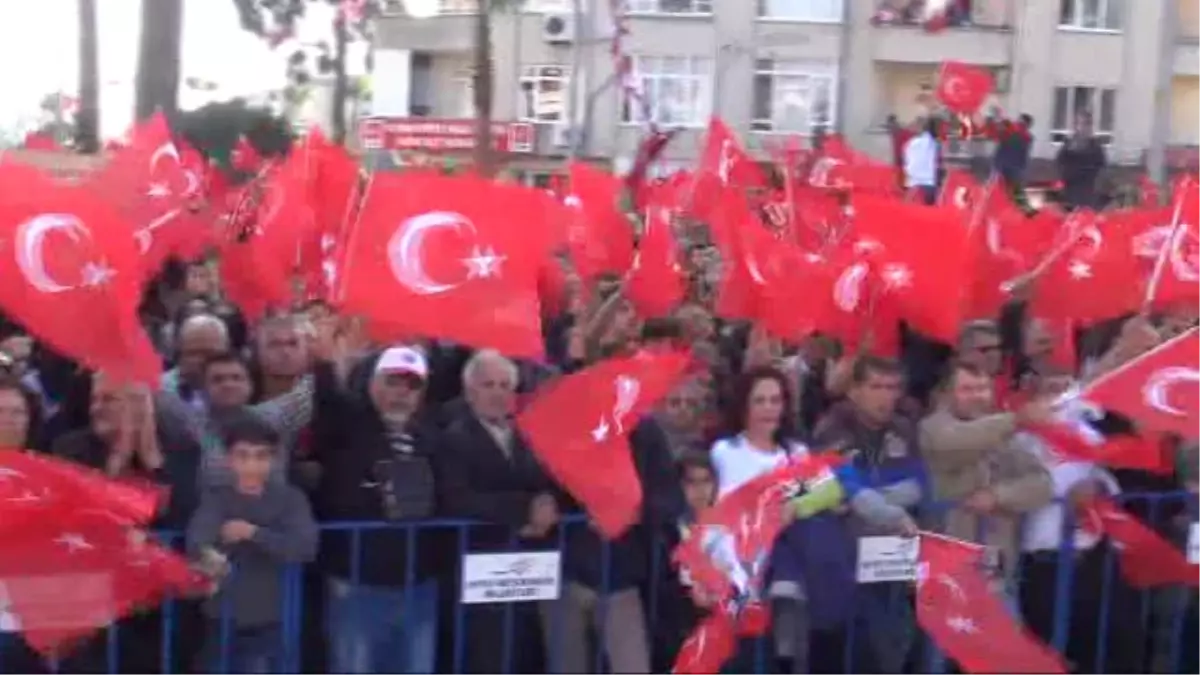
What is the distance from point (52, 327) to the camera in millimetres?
5516

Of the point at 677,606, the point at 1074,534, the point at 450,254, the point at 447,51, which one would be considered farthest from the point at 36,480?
the point at 447,51

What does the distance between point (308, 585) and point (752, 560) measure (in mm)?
1305

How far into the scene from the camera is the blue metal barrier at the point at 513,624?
5.48 meters

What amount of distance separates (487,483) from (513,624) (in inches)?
17.5

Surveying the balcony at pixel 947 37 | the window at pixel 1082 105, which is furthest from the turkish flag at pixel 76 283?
the balcony at pixel 947 37

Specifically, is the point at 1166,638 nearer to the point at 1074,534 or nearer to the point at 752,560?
the point at 1074,534

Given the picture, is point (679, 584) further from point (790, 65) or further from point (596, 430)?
point (790, 65)

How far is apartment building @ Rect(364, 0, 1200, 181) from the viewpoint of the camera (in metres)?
34.5

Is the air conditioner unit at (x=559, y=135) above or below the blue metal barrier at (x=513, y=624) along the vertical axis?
above

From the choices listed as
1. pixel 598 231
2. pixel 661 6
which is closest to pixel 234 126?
pixel 661 6

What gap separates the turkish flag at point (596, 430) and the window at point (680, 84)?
1196 inches

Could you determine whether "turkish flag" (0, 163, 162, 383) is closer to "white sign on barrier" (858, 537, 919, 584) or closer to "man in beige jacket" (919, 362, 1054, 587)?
"white sign on barrier" (858, 537, 919, 584)

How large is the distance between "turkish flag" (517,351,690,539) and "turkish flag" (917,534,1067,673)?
3.01 ft

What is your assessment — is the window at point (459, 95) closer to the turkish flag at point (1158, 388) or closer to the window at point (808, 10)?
the window at point (808, 10)
